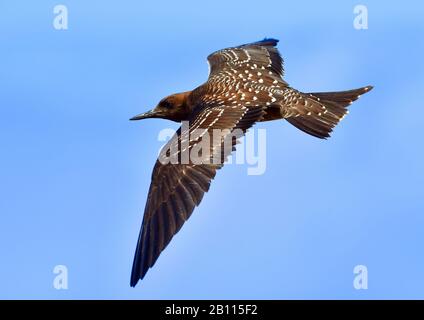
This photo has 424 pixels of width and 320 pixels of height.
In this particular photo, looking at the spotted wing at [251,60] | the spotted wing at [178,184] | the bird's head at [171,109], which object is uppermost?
the spotted wing at [251,60]

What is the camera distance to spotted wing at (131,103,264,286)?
12406 millimetres

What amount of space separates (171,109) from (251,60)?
5.33 feet

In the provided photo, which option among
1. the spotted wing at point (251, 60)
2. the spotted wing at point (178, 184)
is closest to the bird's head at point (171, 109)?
the spotted wing at point (251, 60)

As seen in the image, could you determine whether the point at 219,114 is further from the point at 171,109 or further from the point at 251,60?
the point at 251,60

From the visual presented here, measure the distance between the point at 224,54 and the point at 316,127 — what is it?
341 cm

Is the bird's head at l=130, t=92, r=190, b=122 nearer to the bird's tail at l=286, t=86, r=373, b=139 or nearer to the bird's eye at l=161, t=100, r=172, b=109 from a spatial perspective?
the bird's eye at l=161, t=100, r=172, b=109

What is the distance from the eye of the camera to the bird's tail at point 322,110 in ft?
48.8

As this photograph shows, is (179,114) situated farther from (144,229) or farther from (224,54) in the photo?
(144,229)

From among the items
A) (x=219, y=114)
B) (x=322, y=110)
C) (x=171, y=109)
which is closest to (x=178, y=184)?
(x=219, y=114)

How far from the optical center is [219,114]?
14258 mm

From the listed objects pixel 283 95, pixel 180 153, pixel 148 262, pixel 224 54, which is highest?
pixel 224 54

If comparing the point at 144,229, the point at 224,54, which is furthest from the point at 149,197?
the point at 224,54

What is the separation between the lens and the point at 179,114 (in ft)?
54.4

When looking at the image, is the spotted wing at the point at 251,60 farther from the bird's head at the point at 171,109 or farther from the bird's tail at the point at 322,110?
the bird's tail at the point at 322,110
